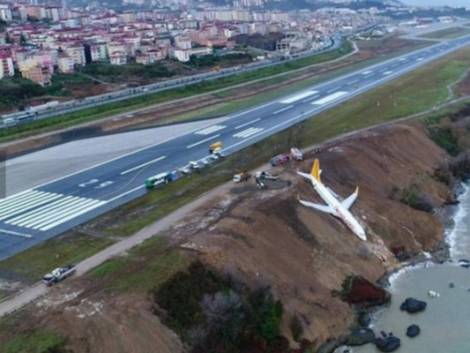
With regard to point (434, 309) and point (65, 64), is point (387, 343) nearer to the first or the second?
point (434, 309)

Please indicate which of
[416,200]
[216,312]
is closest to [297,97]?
[416,200]

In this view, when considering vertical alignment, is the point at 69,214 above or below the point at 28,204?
above

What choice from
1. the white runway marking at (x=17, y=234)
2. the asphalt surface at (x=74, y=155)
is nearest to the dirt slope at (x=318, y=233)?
the white runway marking at (x=17, y=234)

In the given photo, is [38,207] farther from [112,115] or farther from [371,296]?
[112,115]

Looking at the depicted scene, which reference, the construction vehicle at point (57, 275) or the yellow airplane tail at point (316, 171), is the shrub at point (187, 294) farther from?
the yellow airplane tail at point (316, 171)

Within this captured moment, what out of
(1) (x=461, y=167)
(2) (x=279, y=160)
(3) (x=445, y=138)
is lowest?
(1) (x=461, y=167)

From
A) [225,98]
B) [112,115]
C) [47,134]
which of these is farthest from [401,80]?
[47,134]

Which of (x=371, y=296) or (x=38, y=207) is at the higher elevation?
(x=38, y=207)
